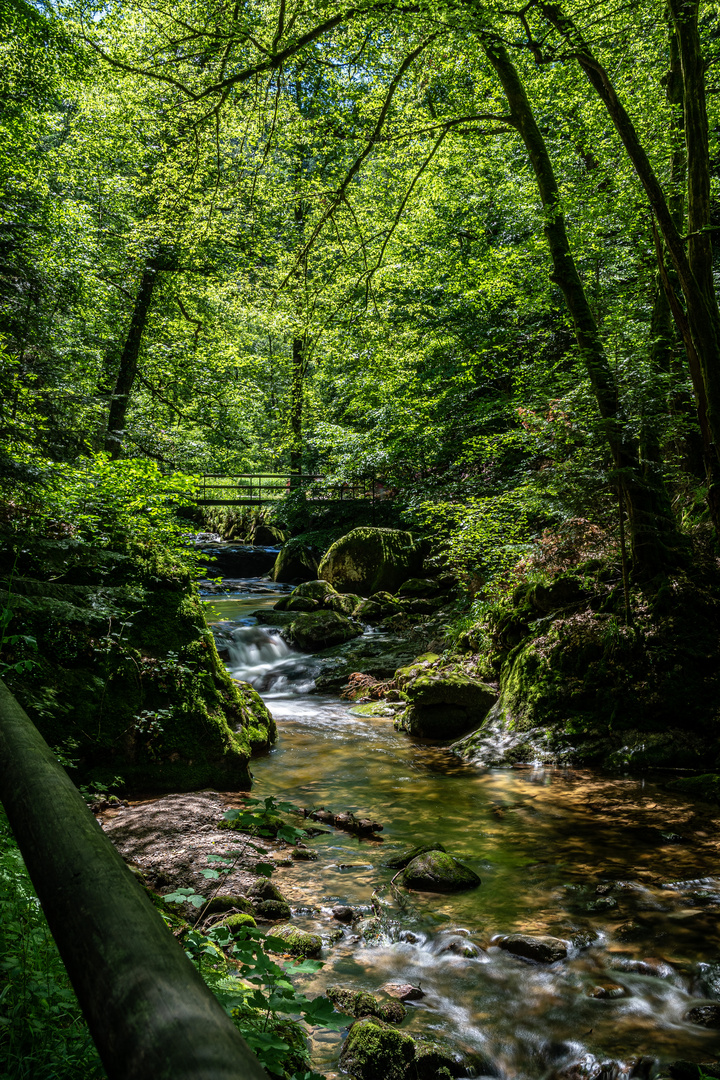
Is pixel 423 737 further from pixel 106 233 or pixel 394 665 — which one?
pixel 106 233

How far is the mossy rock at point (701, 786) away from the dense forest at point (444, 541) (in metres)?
0.03

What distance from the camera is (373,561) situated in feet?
55.8

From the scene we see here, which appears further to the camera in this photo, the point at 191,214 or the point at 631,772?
the point at 191,214

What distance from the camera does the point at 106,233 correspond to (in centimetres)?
1530

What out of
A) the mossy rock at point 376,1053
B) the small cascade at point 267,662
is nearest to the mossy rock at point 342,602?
the small cascade at point 267,662

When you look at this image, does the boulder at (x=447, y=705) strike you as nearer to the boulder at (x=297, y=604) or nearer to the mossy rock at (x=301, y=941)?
the mossy rock at (x=301, y=941)

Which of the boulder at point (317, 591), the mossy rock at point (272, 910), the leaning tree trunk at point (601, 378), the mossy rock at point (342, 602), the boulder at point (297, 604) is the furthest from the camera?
the boulder at point (317, 591)

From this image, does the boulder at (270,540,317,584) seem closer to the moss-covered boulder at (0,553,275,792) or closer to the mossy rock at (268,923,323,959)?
the moss-covered boulder at (0,553,275,792)

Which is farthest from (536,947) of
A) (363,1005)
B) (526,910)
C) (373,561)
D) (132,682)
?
(373,561)

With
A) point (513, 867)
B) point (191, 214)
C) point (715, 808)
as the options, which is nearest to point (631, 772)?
point (715, 808)

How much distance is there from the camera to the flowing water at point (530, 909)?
311 centimetres

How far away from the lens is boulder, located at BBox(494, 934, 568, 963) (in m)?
3.68

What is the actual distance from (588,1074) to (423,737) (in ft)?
19.5

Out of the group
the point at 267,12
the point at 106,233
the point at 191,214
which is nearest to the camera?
the point at 267,12
